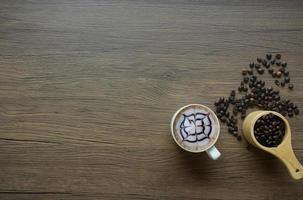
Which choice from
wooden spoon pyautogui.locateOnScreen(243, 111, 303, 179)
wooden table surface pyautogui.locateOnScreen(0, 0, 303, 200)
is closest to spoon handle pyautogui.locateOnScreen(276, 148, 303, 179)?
wooden spoon pyautogui.locateOnScreen(243, 111, 303, 179)

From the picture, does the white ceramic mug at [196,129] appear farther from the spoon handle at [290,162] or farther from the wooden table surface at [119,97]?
the spoon handle at [290,162]

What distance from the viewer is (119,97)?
1.19m

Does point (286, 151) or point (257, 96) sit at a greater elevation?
point (257, 96)

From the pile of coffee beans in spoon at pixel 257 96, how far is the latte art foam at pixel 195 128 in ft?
0.28

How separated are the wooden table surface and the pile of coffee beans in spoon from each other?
0.03m

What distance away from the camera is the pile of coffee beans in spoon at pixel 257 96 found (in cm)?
120

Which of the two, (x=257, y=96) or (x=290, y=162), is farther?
(x=257, y=96)

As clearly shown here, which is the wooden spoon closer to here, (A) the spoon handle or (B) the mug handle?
(A) the spoon handle

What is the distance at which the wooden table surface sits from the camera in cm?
117

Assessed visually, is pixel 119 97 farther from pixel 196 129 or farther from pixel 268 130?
pixel 268 130

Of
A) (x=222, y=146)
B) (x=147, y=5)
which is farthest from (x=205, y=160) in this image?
(x=147, y=5)

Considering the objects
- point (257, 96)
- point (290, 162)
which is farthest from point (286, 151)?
point (257, 96)

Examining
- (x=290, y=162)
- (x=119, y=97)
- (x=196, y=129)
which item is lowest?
(x=290, y=162)

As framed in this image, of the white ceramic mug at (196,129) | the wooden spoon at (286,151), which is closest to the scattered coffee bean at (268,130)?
the wooden spoon at (286,151)
